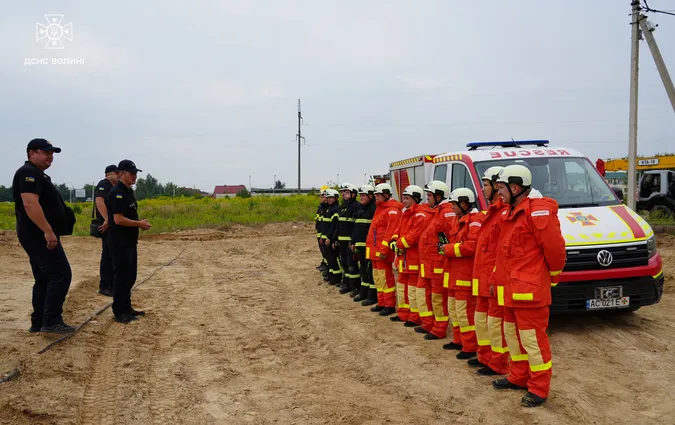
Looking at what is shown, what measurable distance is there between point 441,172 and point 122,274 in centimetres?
494

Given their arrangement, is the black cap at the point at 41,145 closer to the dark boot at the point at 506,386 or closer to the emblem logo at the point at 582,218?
the dark boot at the point at 506,386

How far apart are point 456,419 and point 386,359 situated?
1.67 meters

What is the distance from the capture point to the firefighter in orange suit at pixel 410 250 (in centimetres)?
716

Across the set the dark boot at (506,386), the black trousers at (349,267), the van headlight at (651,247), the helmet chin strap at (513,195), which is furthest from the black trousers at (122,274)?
the van headlight at (651,247)

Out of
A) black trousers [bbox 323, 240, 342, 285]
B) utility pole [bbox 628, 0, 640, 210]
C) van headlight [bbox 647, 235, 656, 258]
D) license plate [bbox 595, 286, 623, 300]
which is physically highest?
utility pole [bbox 628, 0, 640, 210]

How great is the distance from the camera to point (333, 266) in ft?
36.2

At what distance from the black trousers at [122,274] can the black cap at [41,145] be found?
168 cm

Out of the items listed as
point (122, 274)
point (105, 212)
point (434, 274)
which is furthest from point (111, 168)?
point (434, 274)

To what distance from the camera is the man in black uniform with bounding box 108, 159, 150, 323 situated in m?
7.26

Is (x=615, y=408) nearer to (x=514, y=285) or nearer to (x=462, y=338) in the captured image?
(x=514, y=285)

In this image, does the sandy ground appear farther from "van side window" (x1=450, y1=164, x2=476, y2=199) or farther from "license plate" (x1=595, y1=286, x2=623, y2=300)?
"van side window" (x1=450, y1=164, x2=476, y2=199)

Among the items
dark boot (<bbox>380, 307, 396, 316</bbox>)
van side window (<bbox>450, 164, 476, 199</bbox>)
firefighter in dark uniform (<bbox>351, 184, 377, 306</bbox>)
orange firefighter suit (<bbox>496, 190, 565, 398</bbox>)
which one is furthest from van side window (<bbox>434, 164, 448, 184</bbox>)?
orange firefighter suit (<bbox>496, 190, 565, 398</bbox>)

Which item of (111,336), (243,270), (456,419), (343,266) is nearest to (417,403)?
(456,419)

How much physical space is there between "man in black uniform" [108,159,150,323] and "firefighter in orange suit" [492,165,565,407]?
182 inches
